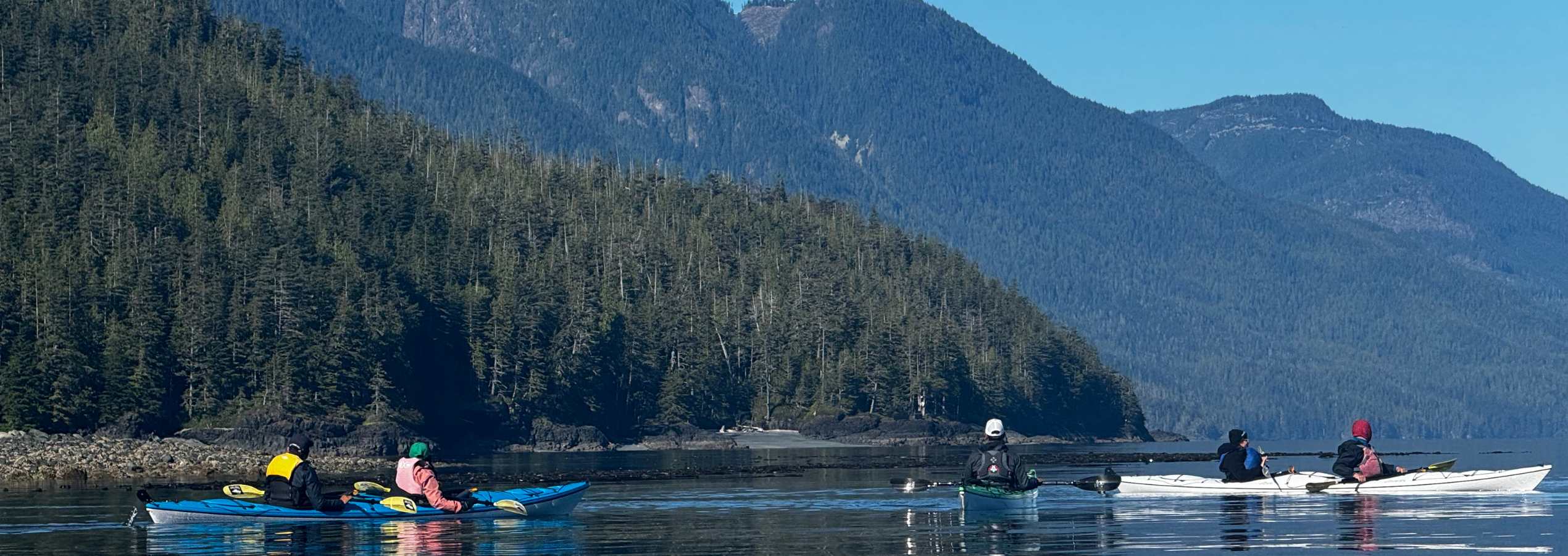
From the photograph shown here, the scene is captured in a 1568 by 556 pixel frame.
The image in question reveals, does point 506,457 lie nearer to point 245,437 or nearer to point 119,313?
point 245,437

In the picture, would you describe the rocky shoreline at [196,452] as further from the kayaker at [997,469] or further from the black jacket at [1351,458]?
the kayaker at [997,469]

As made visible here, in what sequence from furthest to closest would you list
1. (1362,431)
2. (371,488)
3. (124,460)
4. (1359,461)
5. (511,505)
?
(124,460), (1359,461), (1362,431), (511,505), (371,488)

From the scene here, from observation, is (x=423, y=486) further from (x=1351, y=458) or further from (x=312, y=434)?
(x=312, y=434)

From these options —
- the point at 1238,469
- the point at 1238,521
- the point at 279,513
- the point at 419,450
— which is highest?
the point at 419,450

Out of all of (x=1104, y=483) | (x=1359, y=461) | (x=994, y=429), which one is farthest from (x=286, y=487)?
(x=1359, y=461)

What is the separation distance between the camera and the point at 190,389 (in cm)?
16888

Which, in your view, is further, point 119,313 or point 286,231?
point 286,231

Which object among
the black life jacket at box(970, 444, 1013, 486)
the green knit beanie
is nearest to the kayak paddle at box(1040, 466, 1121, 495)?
the black life jacket at box(970, 444, 1013, 486)

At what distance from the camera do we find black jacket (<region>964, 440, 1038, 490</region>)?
207ft

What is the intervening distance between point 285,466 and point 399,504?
3.35m

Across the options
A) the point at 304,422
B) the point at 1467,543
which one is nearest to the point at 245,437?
the point at 304,422

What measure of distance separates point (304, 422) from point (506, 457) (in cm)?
1657

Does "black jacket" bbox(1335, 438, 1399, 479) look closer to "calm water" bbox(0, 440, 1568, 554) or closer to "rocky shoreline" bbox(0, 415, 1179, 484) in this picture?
"calm water" bbox(0, 440, 1568, 554)

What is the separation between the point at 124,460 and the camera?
118625mm
